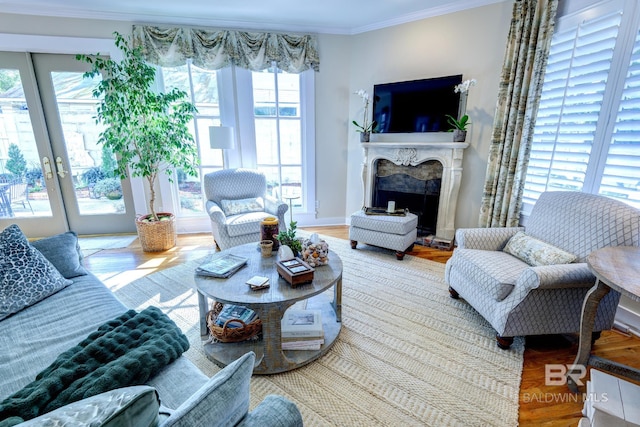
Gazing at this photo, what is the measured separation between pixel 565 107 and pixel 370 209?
1.98 meters

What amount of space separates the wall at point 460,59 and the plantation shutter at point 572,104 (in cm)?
53

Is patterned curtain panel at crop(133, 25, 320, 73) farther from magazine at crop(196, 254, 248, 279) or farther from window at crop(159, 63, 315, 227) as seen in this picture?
magazine at crop(196, 254, 248, 279)

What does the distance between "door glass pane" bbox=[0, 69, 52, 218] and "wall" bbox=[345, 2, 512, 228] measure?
407cm

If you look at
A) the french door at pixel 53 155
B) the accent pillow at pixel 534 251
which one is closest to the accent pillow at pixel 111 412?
the accent pillow at pixel 534 251

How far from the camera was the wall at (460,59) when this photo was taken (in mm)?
3072

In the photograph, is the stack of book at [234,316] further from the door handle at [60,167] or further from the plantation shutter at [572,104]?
the door handle at [60,167]

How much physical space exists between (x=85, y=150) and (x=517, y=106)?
16.3ft

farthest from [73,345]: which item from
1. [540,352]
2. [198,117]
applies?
[198,117]

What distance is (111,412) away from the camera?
59 cm

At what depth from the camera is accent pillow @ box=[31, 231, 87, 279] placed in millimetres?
1822

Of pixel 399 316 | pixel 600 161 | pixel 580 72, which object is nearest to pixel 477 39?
pixel 580 72

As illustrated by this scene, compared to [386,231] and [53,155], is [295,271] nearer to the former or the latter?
[386,231]

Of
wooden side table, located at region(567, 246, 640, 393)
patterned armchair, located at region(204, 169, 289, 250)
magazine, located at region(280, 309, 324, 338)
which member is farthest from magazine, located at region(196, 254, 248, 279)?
wooden side table, located at region(567, 246, 640, 393)

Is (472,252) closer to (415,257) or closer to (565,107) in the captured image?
(415,257)
